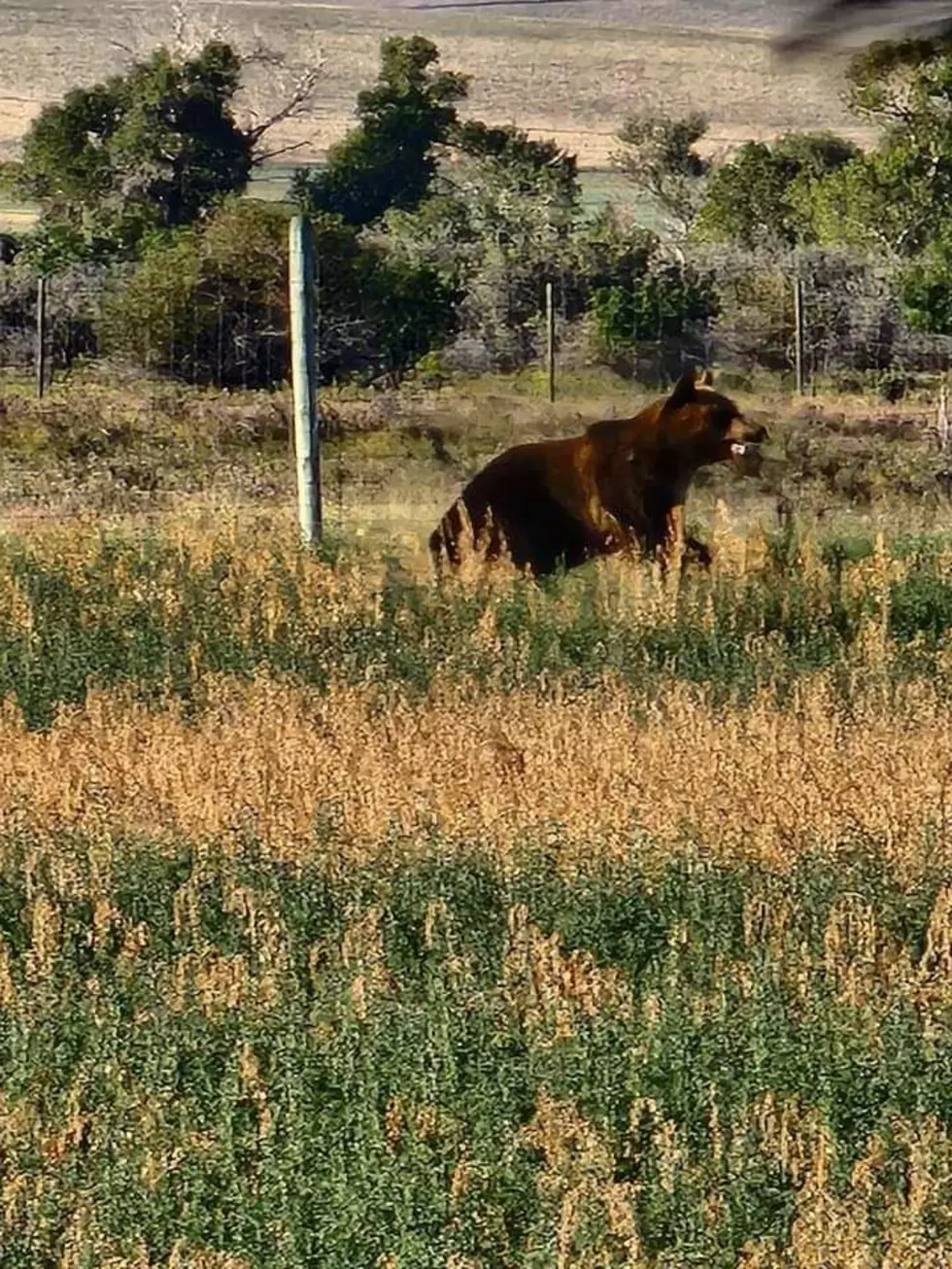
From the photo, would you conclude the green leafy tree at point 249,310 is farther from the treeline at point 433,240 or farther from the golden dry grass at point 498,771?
the golden dry grass at point 498,771

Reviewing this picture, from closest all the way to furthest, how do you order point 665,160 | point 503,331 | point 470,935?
point 470,935 → point 503,331 → point 665,160

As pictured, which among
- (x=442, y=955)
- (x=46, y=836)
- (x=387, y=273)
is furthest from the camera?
(x=387, y=273)

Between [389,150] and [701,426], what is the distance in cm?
3107

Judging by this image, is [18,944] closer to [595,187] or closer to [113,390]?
[113,390]

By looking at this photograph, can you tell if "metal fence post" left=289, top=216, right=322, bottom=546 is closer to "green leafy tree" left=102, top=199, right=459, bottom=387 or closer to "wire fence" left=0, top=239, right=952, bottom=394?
"wire fence" left=0, top=239, right=952, bottom=394

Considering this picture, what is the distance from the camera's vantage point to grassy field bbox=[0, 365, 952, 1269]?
4.09 meters

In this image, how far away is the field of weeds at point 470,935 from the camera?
13.4 ft

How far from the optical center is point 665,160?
1895 inches

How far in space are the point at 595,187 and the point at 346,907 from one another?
53.6 metres

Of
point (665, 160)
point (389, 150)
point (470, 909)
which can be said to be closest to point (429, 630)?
Answer: point (470, 909)

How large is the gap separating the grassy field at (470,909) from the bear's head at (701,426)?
1.58 metres

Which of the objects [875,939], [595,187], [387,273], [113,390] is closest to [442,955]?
[875,939]

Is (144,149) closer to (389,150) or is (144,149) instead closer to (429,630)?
(389,150)

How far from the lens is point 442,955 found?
18.1ft
